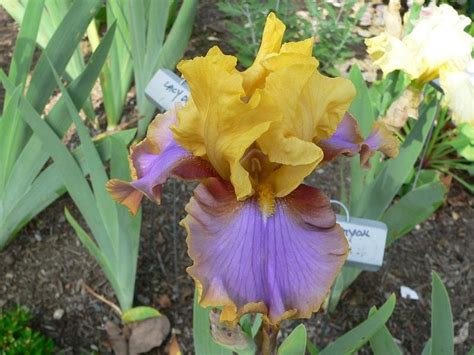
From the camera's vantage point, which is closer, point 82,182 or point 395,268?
point 82,182

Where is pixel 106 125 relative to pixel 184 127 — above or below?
below

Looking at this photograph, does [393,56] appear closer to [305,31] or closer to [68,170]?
[68,170]

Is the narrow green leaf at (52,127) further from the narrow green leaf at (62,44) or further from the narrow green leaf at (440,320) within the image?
the narrow green leaf at (440,320)

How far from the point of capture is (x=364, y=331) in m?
1.09

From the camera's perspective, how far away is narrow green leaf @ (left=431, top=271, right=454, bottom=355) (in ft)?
3.86

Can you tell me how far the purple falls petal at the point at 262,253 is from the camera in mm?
852

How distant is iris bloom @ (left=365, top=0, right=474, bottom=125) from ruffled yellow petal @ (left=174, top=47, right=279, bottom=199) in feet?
2.38

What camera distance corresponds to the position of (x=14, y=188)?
1.73m

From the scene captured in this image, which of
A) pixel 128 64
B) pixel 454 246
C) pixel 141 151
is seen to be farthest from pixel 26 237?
pixel 454 246

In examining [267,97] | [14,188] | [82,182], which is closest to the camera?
[267,97]

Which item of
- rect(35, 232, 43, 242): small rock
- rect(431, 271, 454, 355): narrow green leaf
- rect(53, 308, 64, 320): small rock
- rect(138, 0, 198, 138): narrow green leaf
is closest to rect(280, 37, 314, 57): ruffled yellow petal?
rect(431, 271, 454, 355): narrow green leaf

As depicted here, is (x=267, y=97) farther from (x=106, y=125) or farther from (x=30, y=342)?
(x=106, y=125)

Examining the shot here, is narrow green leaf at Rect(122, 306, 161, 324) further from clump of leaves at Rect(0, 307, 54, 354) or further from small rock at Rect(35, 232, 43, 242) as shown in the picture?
small rock at Rect(35, 232, 43, 242)

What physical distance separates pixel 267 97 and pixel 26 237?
54.6 inches
